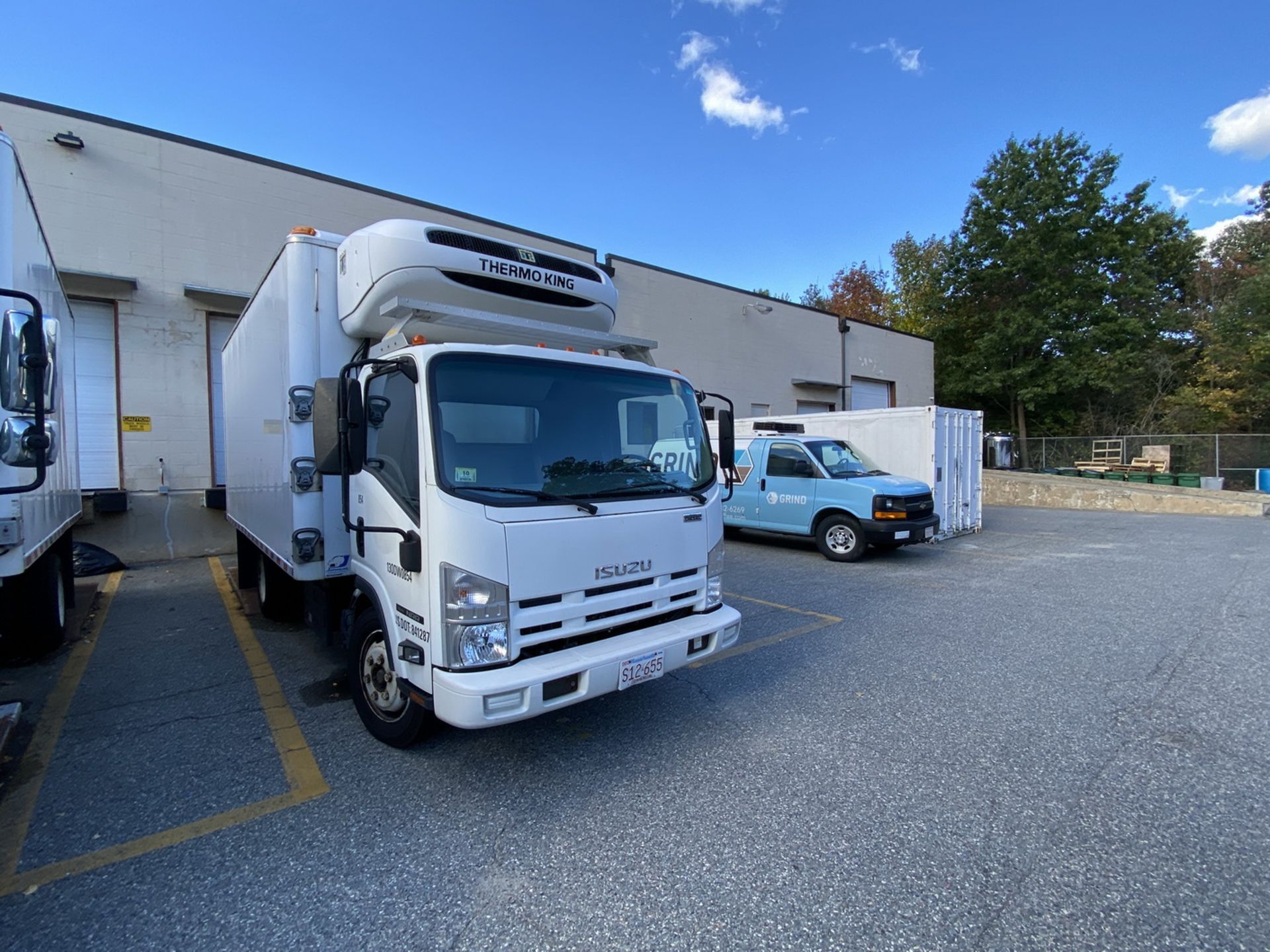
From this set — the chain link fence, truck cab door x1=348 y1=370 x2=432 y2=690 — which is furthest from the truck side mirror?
the chain link fence

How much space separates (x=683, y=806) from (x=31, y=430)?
3.53 m

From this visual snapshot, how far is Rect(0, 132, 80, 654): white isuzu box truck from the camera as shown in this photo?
105 inches

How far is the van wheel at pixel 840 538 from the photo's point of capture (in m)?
9.52

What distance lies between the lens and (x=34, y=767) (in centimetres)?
343

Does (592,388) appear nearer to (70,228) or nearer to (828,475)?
(828,475)

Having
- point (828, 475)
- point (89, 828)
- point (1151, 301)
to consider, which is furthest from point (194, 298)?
point (1151, 301)

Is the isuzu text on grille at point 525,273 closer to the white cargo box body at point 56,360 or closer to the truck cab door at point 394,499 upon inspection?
the truck cab door at point 394,499

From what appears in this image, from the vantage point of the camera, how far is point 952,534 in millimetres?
12211

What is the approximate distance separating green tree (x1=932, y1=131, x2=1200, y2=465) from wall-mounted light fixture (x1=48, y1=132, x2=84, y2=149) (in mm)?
35818

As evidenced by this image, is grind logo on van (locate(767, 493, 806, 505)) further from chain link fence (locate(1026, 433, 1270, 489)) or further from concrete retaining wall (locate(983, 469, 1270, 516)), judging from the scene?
chain link fence (locate(1026, 433, 1270, 489))

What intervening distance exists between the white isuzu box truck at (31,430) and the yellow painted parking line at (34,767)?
1.93 ft

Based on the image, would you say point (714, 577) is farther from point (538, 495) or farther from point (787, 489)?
point (787, 489)

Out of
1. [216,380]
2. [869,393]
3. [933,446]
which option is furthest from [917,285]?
[216,380]

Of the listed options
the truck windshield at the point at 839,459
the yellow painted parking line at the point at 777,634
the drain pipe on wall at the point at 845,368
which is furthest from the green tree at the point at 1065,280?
the yellow painted parking line at the point at 777,634
